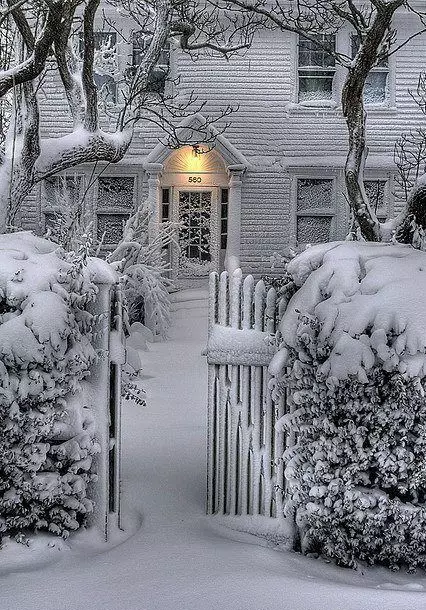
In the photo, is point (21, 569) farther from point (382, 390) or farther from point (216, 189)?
point (216, 189)

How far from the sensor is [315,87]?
17.5 m

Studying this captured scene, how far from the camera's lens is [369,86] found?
57.6 ft

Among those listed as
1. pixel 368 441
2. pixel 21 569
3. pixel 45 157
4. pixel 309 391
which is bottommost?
pixel 21 569

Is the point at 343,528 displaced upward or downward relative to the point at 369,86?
downward

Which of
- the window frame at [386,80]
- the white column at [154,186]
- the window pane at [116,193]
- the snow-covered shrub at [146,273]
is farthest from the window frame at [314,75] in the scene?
the snow-covered shrub at [146,273]

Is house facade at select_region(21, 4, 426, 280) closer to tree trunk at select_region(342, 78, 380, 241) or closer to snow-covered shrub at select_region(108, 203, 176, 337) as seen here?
snow-covered shrub at select_region(108, 203, 176, 337)

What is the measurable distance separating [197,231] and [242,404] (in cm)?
1287

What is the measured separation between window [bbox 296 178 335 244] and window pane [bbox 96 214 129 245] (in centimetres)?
424

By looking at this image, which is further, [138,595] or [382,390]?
[382,390]

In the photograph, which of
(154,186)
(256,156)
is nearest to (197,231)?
(154,186)

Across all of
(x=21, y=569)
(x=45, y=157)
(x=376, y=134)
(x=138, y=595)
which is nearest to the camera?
(x=138, y=595)

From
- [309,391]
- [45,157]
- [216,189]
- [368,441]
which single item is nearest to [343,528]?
[368,441]

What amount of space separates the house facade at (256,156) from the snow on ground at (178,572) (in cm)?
1192

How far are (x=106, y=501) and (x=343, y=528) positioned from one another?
4.99 feet
